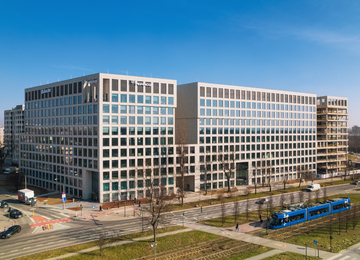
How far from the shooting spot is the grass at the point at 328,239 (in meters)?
48.8

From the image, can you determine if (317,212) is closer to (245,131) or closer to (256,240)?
(256,240)

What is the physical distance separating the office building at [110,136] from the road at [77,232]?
16936mm

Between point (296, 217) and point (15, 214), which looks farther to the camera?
point (15, 214)

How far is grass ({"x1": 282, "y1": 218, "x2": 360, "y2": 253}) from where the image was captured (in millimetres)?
48809

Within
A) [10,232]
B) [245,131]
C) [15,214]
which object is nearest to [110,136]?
[15,214]

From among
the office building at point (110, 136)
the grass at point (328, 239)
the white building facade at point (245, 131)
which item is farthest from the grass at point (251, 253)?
the white building facade at point (245, 131)

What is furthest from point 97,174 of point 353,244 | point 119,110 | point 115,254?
point 353,244

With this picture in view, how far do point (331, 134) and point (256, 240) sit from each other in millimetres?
114095

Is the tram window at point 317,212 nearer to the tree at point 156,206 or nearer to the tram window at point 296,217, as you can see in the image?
the tram window at point 296,217

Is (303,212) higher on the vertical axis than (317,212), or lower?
higher

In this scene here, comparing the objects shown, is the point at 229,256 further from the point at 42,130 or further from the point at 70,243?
the point at 42,130

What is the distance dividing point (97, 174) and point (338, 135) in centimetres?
12755

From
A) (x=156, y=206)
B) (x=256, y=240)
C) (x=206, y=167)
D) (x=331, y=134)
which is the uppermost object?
(x=331, y=134)

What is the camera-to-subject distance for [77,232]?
2202 inches
